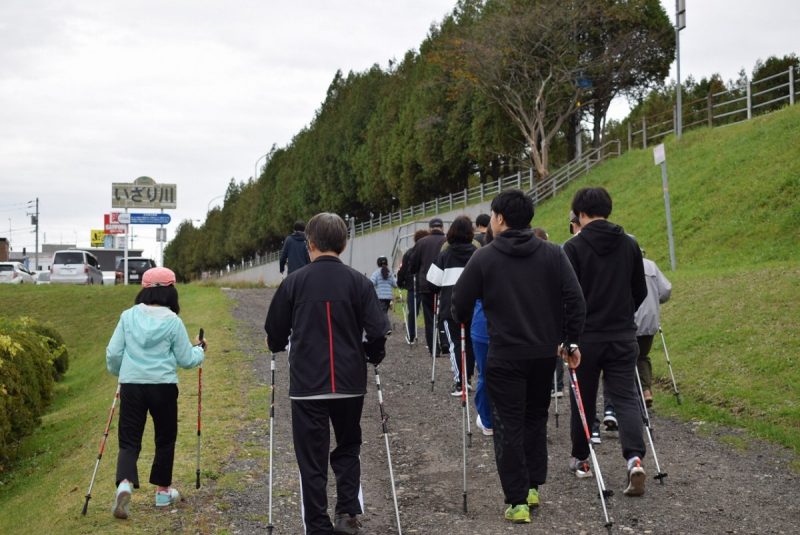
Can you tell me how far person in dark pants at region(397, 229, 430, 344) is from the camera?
15.4 m

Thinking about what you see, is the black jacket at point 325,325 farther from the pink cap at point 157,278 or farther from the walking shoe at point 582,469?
the walking shoe at point 582,469

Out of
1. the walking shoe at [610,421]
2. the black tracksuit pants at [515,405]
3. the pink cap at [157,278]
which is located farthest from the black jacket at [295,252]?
the black tracksuit pants at [515,405]

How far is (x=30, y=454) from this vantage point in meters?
14.1

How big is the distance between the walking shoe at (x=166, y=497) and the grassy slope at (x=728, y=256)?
5.69 metres

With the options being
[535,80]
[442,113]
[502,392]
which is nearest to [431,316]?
[502,392]

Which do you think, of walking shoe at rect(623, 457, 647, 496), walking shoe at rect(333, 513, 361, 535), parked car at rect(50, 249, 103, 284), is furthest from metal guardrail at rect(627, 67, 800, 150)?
walking shoe at rect(333, 513, 361, 535)

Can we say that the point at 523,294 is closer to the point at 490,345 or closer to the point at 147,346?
the point at 490,345

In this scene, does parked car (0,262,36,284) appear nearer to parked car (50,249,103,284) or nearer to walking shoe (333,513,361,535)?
parked car (50,249,103,284)

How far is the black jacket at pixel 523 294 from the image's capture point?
21.0 ft

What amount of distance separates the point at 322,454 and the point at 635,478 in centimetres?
248

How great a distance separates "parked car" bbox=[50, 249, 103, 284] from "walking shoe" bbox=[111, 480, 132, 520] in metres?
38.0

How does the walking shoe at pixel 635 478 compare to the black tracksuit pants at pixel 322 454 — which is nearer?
the black tracksuit pants at pixel 322 454

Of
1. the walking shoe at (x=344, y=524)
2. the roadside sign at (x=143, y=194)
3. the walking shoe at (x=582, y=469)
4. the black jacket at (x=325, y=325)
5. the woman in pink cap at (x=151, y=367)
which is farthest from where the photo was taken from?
the roadside sign at (x=143, y=194)

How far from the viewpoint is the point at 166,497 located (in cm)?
739
